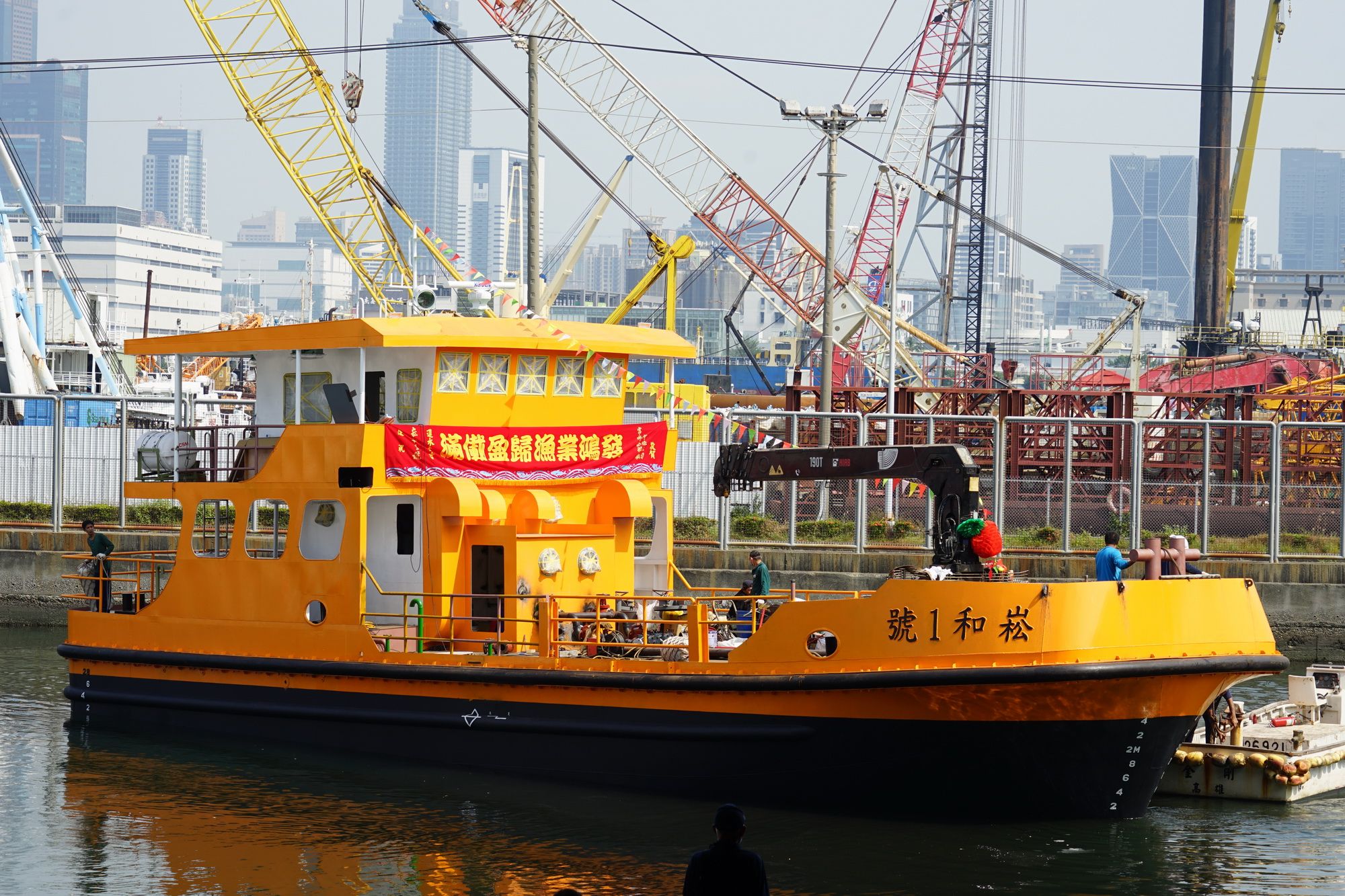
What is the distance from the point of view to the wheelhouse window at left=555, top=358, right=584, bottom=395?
16.8 meters

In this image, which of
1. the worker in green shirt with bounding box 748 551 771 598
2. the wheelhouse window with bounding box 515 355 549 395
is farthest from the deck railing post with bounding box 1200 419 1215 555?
the wheelhouse window with bounding box 515 355 549 395

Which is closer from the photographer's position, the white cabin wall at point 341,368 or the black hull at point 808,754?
the black hull at point 808,754

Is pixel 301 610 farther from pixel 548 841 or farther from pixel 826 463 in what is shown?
pixel 826 463

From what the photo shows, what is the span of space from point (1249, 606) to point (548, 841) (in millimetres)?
6611

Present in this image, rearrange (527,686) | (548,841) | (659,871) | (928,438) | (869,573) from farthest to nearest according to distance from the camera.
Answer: (928,438) → (869,573) → (527,686) → (548,841) → (659,871)

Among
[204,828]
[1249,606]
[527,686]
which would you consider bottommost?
[204,828]

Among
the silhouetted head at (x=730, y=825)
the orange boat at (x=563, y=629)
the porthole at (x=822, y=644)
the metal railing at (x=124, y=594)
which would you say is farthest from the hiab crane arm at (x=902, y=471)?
the metal railing at (x=124, y=594)

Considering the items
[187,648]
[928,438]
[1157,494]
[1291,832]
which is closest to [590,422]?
[187,648]

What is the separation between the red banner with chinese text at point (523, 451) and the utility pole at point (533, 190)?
690cm

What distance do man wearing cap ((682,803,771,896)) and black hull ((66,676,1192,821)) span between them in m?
5.90

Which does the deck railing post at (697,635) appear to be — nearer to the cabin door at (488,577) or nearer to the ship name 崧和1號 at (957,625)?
A: the ship name 崧和1號 at (957,625)

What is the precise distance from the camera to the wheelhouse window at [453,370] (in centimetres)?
1612

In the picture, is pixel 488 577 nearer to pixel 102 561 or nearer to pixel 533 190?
pixel 102 561

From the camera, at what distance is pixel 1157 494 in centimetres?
2545
